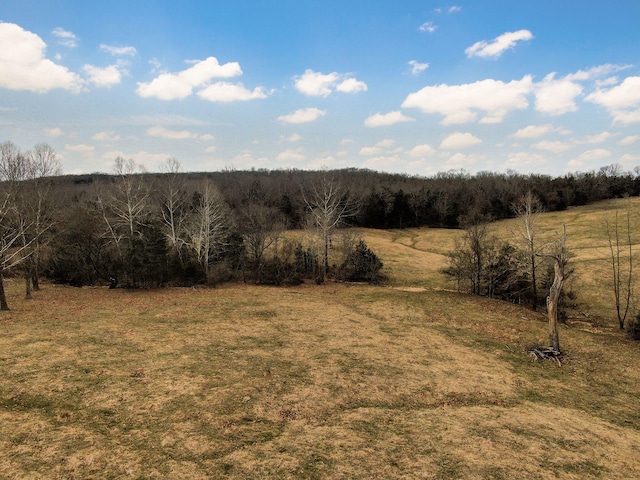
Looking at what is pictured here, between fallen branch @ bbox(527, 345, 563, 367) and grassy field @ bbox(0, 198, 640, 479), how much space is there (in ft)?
1.42

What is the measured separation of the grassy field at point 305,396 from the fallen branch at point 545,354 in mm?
434

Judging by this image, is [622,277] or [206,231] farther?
[206,231]

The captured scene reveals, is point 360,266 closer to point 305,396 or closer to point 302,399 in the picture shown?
point 305,396

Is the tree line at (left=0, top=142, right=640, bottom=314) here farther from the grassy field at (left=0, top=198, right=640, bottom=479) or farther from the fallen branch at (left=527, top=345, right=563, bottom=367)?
the fallen branch at (left=527, top=345, right=563, bottom=367)

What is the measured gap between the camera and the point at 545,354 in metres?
17.0

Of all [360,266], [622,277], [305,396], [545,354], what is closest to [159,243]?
[360,266]

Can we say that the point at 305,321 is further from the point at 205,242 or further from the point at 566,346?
the point at 205,242

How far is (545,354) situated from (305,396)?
1252 centimetres

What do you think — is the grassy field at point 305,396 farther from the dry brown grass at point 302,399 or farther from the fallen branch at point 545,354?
the fallen branch at point 545,354

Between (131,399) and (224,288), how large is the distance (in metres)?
22.2

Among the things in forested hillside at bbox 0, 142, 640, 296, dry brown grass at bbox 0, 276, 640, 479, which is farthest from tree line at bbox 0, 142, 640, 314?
dry brown grass at bbox 0, 276, 640, 479

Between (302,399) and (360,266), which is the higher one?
(360,266)

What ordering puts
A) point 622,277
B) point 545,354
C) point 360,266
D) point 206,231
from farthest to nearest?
point 360,266 < point 206,231 < point 622,277 < point 545,354

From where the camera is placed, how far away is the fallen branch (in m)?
16.8
